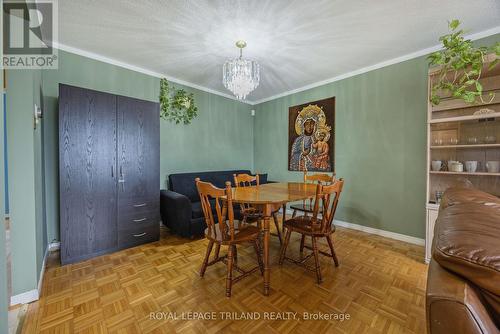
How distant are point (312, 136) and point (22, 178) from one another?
3.68 metres

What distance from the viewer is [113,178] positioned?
2424mm

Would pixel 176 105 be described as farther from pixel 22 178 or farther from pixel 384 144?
pixel 384 144

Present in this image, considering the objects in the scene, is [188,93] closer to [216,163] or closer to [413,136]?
[216,163]

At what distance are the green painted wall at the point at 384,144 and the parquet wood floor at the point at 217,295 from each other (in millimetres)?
642

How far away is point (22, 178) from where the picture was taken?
5.22 feet

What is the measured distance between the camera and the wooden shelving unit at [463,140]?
2.12 m

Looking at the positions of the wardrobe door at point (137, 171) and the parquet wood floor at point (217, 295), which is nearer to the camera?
the parquet wood floor at point (217, 295)

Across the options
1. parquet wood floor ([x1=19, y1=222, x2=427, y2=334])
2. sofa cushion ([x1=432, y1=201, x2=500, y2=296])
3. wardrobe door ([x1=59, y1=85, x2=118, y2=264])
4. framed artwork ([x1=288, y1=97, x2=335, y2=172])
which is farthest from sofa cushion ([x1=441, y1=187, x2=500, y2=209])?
wardrobe door ([x1=59, y1=85, x2=118, y2=264])

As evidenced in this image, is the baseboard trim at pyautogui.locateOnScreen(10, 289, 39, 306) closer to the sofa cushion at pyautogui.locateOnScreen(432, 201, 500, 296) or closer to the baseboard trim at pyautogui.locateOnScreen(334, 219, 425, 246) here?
the sofa cushion at pyautogui.locateOnScreen(432, 201, 500, 296)

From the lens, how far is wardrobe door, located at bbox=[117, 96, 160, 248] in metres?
2.48

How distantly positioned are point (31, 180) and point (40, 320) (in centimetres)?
100

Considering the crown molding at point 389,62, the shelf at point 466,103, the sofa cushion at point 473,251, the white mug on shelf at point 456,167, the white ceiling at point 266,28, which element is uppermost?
the white ceiling at point 266,28

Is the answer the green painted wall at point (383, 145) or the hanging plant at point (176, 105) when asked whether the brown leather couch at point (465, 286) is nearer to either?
the green painted wall at point (383, 145)

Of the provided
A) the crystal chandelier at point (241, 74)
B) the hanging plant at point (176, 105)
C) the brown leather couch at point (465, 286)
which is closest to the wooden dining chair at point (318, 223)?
the brown leather couch at point (465, 286)
